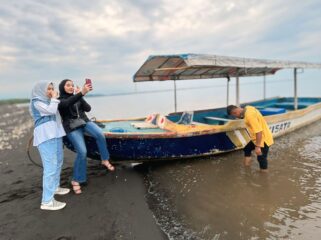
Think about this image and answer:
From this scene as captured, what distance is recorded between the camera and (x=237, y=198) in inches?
174

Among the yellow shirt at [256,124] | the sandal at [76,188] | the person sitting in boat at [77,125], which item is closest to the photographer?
the person sitting in boat at [77,125]

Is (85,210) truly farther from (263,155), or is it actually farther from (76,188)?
(263,155)

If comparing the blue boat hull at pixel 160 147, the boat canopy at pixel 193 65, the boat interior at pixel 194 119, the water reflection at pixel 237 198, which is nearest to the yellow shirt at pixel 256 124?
the water reflection at pixel 237 198

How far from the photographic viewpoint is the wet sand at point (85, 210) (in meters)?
3.47

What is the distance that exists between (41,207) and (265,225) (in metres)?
3.60

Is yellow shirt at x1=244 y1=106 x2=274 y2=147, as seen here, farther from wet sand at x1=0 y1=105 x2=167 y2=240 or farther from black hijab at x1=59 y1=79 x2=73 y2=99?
black hijab at x1=59 y1=79 x2=73 y2=99

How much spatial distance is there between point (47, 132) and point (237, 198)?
3491 mm

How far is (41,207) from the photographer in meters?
4.10

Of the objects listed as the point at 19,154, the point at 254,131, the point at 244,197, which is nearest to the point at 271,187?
the point at 244,197

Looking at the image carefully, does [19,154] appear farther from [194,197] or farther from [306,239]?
[306,239]

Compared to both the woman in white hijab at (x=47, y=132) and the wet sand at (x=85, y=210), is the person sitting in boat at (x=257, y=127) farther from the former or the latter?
the woman in white hijab at (x=47, y=132)

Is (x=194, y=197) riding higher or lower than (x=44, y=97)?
lower

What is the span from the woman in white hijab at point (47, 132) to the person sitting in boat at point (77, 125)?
32 cm

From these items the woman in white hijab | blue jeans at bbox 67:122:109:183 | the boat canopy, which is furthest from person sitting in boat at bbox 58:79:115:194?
the boat canopy
